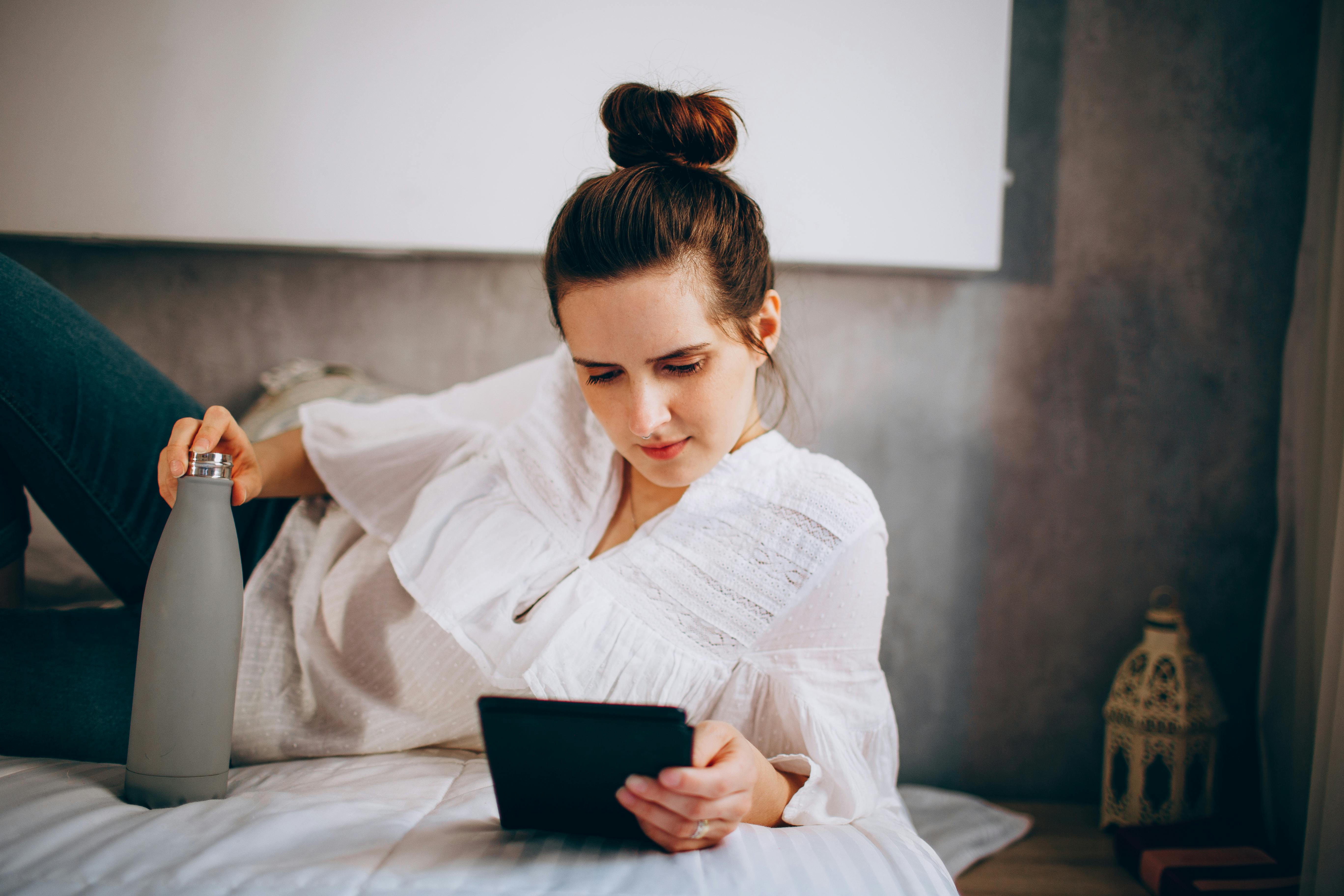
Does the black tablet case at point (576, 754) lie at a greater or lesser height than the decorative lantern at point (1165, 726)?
greater

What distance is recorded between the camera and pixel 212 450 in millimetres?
739

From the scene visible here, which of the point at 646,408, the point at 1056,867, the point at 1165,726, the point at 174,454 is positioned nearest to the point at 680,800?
the point at 646,408

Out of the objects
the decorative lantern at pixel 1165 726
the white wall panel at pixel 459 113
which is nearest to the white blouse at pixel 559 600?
the white wall panel at pixel 459 113

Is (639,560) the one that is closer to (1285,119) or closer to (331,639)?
(331,639)

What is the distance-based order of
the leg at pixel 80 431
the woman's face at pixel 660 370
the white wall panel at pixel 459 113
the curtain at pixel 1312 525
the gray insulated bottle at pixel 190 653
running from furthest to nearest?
the white wall panel at pixel 459 113 → the curtain at pixel 1312 525 → the leg at pixel 80 431 → the woman's face at pixel 660 370 → the gray insulated bottle at pixel 190 653

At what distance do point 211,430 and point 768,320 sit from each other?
638 millimetres

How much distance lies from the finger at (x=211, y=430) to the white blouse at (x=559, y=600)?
19 centimetres

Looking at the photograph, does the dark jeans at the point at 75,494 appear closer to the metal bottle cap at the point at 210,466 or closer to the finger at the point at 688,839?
the metal bottle cap at the point at 210,466

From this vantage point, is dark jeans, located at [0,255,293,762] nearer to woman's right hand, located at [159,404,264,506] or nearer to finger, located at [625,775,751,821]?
woman's right hand, located at [159,404,264,506]

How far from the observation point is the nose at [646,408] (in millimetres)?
705

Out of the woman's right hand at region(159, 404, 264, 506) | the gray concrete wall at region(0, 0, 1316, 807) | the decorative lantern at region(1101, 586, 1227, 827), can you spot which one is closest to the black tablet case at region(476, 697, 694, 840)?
the woman's right hand at region(159, 404, 264, 506)

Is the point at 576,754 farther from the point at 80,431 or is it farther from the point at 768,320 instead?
the point at 80,431

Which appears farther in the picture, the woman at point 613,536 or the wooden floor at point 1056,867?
the wooden floor at point 1056,867

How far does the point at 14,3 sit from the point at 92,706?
1.32 m
